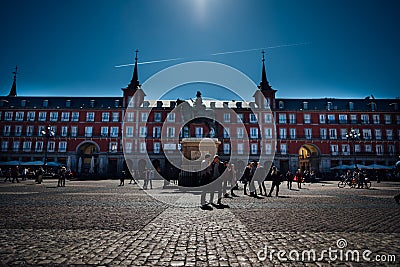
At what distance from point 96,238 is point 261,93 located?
152ft

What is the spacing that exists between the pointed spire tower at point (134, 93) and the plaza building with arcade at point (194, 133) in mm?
195

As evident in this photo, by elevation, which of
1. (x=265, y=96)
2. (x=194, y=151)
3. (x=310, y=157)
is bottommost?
(x=194, y=151)

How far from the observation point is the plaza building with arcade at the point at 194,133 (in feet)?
144

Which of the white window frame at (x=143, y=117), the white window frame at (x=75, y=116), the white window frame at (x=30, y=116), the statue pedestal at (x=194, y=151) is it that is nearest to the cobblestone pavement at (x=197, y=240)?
the statue pedestal at (x=194, y=151)

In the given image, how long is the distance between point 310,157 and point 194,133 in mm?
22286

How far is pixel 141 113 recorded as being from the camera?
45906 mm

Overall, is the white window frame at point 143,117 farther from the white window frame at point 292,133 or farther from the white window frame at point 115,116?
the white window frame at point 292,133

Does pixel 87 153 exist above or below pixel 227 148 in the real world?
below

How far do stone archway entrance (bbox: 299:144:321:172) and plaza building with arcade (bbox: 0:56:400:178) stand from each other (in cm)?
19

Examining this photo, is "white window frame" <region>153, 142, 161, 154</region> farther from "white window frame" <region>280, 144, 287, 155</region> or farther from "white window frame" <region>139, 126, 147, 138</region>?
"white window frame" <region>280, 144, 287, 155</region>

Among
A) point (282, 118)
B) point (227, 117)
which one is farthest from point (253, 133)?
point (282, 118)

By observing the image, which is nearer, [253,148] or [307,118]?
[253,148]

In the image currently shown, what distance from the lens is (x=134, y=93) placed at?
157 feet

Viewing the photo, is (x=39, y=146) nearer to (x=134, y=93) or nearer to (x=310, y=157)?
(x=134, y=93)
